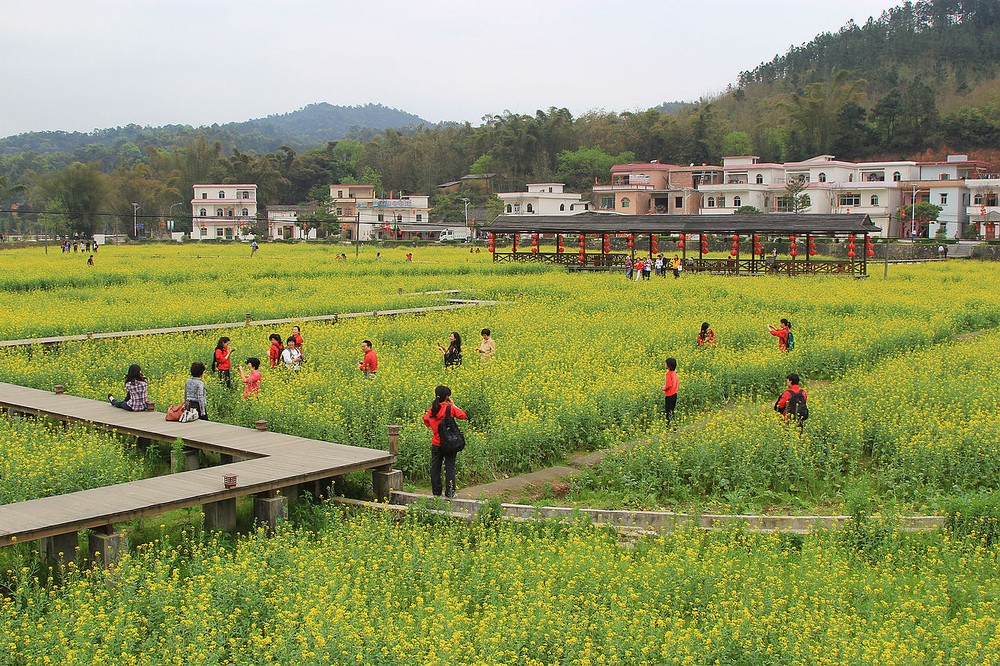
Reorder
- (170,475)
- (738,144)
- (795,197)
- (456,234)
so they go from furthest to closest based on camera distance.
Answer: (738,144) → (456,234) → (795,197) → (170,475)

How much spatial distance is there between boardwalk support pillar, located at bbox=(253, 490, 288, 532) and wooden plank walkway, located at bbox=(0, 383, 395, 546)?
116 millimetres

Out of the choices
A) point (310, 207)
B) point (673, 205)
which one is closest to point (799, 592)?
point (673, 205)

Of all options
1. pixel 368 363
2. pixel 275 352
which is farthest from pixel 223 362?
pixel 368 363

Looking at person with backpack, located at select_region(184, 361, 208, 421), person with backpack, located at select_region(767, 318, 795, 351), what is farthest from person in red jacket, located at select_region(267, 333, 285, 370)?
person with backpack, located at select_region(767, 318, 795, 351)

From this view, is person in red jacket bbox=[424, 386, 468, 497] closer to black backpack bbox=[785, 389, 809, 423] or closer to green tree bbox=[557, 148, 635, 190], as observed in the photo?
black backpack bbox=[785, 389, 809, 423]

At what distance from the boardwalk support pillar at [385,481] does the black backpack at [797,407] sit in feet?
18.8

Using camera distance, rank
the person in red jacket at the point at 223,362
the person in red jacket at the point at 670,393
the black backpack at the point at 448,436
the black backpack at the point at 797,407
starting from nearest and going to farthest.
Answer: the black backpack at the point at 448,436 → the black backpack at the point at 797,407 → the person in red jacket at the point at 670,393 → the person in red jacket at the point at 223,362

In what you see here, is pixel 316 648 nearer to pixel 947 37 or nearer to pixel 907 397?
pixel 907 397

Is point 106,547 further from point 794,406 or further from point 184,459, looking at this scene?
point 794,406

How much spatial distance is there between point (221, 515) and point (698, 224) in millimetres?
40058

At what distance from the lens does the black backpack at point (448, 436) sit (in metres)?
11.5

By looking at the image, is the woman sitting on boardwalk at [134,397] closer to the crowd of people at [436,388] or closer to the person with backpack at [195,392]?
the crowd of people at [436,388]

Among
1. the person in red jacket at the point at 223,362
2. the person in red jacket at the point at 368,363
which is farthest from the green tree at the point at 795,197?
the person in red jacket at the point at 223,362

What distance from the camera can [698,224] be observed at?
4781 cm
